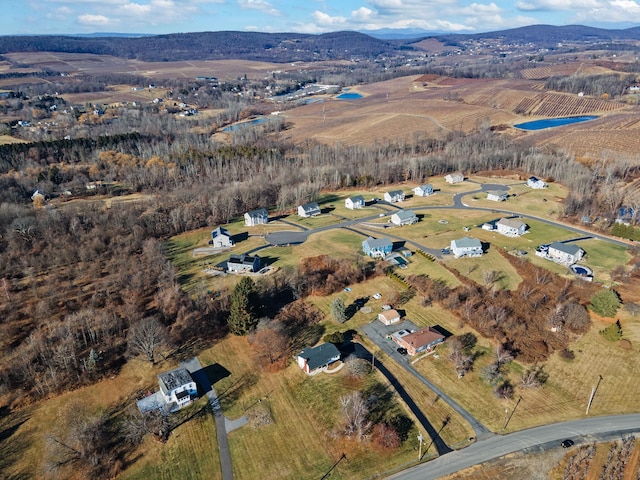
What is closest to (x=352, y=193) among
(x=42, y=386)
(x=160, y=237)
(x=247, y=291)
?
(x=160, y=237)

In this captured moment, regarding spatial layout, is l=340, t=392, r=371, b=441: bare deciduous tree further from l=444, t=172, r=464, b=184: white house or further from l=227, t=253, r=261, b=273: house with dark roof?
l=444, t=172, r=464, b=184: white house

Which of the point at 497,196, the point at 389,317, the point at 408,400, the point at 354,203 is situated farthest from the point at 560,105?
the point at 408,400

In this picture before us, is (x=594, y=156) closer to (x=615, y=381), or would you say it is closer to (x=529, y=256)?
(x=529, y=256)

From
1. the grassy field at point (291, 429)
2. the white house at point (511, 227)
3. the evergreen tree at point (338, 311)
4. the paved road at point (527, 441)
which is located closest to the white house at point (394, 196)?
the white house at point (511, 227)

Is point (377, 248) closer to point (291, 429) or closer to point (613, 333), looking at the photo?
point (613, 333)

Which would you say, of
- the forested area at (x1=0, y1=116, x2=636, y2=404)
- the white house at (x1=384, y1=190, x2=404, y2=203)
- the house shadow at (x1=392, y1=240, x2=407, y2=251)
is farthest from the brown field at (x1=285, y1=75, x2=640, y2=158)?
the house shadow at (x1=392, y1=240, x2=407, y2=251)

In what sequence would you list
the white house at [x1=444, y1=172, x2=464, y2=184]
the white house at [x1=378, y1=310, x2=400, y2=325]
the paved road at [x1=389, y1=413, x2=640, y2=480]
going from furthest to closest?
1. the white house at [x1=444, y1=172, x2=464, y2=184]
2. the white house at [x1=378, y1=310, x2=400, y2=325]
3. the paved road at [x1=389, y1=413, x2=640, y2=480]
